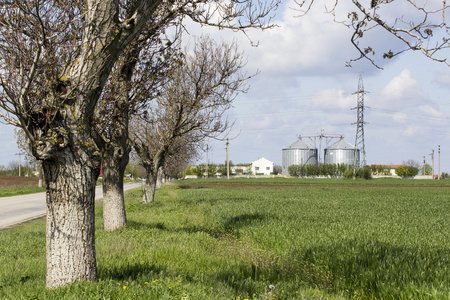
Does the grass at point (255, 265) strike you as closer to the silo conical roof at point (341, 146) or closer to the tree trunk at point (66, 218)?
the tree trunk at point (66, 218)

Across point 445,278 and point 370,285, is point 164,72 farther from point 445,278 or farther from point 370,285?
point 445,278

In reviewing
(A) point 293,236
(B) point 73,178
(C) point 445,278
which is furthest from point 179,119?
(C) point 445,278

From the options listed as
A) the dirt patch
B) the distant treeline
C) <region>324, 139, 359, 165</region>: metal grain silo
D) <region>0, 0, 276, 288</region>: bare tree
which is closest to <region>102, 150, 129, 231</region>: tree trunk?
<region>0, 0, 276, 288</region>: bare tree

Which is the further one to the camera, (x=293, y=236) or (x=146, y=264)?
(x=293, y=236)

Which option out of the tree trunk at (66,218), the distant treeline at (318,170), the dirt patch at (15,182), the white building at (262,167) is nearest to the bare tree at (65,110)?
the tree trunk at (66,218)

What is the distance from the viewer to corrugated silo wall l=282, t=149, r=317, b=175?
399 ft

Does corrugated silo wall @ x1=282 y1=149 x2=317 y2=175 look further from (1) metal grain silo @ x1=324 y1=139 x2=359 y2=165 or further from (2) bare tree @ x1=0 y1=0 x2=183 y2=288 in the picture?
(2) bare tree @ x1=0 y1=0 x2=183 y2=288

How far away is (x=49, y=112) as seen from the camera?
471 cm

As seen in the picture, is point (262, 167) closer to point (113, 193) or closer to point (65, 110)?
point (113, 193)

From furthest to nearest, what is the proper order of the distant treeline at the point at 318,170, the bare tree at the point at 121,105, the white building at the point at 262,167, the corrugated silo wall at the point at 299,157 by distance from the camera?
the white building at the point at 262,167, the corrugated silo wall at the point at 299,157, the distant treeline at the point at 318,170, the bare tree at the point at 121,105

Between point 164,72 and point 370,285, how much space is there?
7570mm

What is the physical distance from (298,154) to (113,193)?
11480cm

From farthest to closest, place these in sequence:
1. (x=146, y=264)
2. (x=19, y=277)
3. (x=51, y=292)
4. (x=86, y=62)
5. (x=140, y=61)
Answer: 1. (x=140, y=61)
2. (x=146, y=264)
3. (x=19, y=277)
4. (x=86, y=62)
5. (x=51, y=292)

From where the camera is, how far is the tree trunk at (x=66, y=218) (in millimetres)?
4836
